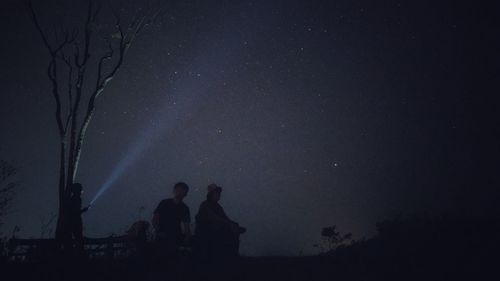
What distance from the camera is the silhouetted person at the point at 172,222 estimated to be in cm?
747

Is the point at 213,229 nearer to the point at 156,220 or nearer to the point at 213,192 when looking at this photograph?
the point at 213,192

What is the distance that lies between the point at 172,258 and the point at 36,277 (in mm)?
2262

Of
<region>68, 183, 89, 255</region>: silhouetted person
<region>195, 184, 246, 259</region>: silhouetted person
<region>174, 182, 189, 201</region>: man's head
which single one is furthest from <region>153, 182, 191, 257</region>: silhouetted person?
<region>68, 183, 89, 255</region>: silhouetted person

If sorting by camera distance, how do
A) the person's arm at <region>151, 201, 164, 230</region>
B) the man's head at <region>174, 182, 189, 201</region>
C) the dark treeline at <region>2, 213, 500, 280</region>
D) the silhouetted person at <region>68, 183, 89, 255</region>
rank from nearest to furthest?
the dark treeline at <region>2, 213, 500, 280</region> < the person's arm at <region>151, 201, 164, 230</region> < the man's head at <region>174, 182, 189, 201</region> < the silhouetted person at <region>68, 183, 89, 255</region>

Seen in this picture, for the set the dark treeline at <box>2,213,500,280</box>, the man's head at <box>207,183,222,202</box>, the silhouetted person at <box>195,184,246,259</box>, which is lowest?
the dark treeline at <box>2,213,500,280</box>

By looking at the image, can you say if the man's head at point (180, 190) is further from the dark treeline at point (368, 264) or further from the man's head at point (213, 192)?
the dark treeline at point (368, 264)

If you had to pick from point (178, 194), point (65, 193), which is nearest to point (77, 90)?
point (65, 193)

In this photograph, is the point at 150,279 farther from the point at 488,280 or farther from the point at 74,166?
the point at 74,166

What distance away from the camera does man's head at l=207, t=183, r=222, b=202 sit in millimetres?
7770

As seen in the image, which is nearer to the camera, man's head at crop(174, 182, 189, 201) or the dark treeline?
the dark treeline

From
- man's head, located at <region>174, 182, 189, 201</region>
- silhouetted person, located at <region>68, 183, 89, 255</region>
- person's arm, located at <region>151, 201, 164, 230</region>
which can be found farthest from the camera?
silhouetted person, located at <region>68, 183, 89, 255</region>

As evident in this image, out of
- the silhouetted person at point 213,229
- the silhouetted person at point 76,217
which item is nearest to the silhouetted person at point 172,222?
the silhouetted person at point 213,229

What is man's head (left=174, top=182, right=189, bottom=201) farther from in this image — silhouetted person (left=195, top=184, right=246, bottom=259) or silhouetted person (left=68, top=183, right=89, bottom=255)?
silhouetted person (left=68, top=183, right=89, bottom=255)

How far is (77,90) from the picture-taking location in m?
15.8
